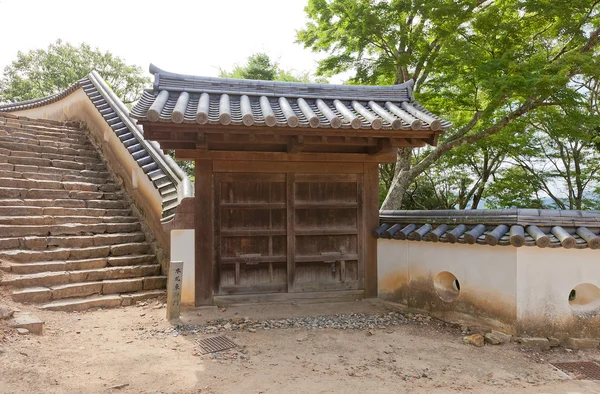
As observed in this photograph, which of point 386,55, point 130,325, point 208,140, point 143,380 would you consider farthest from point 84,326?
point 386,55

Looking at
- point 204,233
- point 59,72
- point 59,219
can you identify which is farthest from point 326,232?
point 59,72

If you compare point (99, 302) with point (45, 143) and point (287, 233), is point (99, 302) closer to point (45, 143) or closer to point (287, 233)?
point (287, 233)

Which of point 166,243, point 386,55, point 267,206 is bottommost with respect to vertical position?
point 166,243

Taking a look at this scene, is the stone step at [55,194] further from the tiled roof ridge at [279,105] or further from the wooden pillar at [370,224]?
the wooden pillar at [370,224]

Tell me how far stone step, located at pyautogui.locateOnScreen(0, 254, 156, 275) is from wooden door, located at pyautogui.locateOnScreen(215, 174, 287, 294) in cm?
187

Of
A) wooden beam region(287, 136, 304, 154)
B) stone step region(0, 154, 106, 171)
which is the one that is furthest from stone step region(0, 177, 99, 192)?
wooden beam region(287, 136, 304, 154)

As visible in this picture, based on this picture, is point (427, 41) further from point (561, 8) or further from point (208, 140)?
point (208, 140)

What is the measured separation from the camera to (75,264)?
654 cm

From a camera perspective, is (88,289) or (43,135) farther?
(43,135)

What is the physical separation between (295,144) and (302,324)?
2.62 metres

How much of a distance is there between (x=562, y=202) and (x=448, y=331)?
14669 mm

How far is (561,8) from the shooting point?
10.3m

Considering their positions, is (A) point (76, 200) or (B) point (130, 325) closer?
(B) point (130, 325)

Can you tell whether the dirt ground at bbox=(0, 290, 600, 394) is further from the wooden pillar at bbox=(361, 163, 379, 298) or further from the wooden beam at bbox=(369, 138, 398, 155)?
the wooden beam at bbox=(369, 138, 398, 155)
